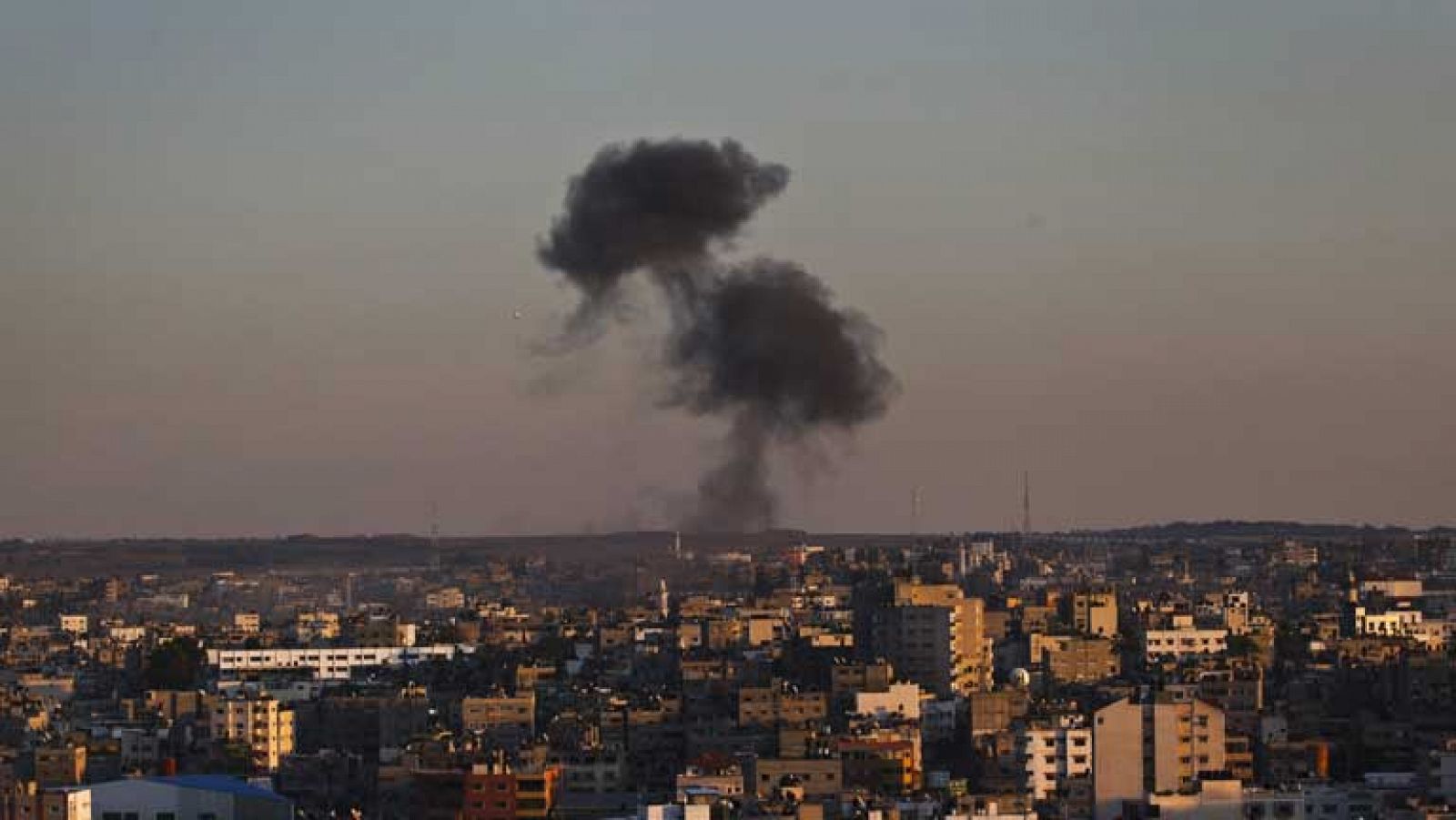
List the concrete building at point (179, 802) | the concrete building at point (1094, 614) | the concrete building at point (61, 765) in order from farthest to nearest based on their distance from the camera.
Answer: the concrete building at point (1094, 614) < the concrete building at point (61, 765) < the concrete building at point (179, 802)

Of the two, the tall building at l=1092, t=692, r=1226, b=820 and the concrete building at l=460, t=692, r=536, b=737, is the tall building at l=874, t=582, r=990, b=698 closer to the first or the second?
the concrete building at l=460, t=692, r=536, b=737

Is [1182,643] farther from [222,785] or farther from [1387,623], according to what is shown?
[222,785]

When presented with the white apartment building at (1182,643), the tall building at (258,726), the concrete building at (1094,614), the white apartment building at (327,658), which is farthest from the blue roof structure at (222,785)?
the concrete building at (1094,614)

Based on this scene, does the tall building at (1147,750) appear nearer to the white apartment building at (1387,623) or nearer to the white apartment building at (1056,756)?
the white apartment building at (1056,756)

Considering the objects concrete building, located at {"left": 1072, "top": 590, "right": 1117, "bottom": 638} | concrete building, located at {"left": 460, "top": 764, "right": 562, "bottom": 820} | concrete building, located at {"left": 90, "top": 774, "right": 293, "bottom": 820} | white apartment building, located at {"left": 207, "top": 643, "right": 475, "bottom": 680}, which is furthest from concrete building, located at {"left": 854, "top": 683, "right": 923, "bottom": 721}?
white apartment building, located at {"left": 207, "top": 643, "right": 475, "bottom": 680}

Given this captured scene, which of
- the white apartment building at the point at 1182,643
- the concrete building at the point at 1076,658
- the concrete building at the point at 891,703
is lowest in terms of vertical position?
the concrete building at the point at 891,703

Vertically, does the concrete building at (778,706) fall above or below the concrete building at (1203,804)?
above

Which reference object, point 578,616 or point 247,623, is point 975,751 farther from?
point 247,623
